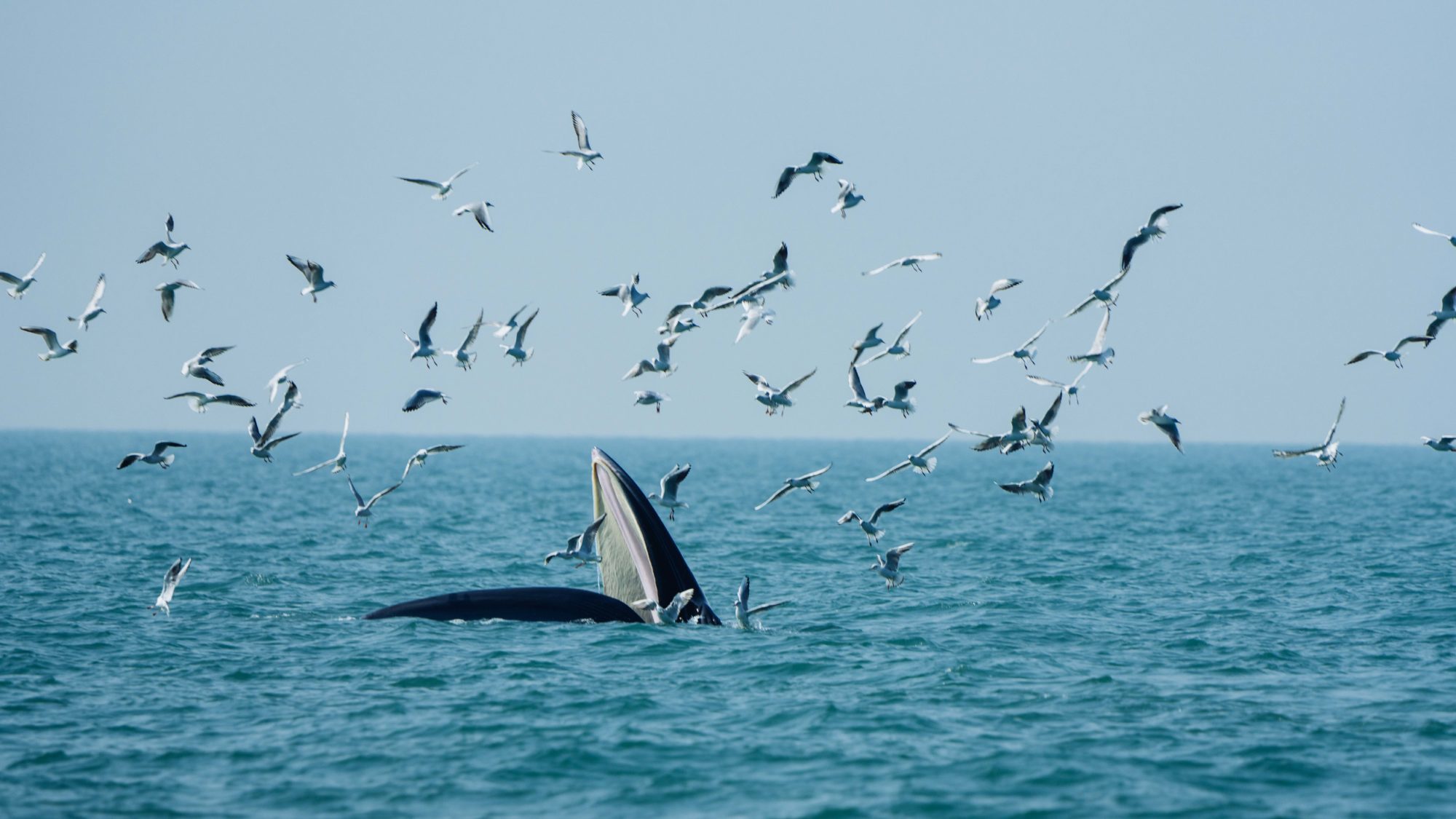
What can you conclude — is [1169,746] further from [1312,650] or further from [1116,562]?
[1116,562]

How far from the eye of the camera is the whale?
1775 cm

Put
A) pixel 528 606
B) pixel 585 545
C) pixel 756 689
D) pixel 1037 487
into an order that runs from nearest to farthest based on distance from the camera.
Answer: pixel 756 689, pixel 585 545, pixel 528 606, pixel 1037 487

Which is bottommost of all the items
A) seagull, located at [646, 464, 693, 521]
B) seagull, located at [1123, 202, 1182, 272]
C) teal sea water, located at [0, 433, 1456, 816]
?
teal sea water, located at [0, 433, 1456, 816]

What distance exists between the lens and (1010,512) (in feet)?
188

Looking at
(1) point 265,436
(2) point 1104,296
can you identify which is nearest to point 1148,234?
(2) point 1104,296

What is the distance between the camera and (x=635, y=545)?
18.1 metres

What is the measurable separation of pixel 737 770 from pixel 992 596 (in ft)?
44.9

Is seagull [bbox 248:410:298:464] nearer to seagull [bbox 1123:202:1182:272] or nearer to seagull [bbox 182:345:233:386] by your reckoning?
seagull [bbox 182:345:233:386]

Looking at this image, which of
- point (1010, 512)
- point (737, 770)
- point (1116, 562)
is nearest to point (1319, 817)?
point (737, 770)

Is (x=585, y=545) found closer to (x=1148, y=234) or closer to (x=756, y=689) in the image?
(x=756, y=689)

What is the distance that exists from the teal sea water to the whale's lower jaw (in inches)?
20.8

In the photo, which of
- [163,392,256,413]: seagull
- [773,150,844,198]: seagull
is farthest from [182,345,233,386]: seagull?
[773,150,844,198]: seagull

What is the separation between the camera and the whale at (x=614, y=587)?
17.8 m

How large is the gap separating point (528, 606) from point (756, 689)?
332 centimetres
